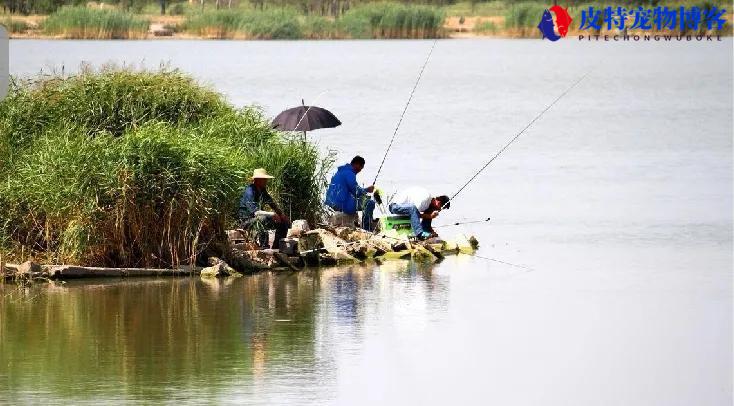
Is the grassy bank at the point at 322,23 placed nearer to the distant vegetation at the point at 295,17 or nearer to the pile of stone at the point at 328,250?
the distant vegetation at the point at 295,17

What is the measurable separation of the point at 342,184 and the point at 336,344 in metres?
4.23

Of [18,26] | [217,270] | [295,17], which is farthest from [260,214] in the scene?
[295,17]

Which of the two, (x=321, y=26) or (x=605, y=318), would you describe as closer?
(x=605, y=318)

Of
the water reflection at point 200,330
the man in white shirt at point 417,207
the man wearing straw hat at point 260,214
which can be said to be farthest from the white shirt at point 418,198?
the man wearing straw hat at point 260,214

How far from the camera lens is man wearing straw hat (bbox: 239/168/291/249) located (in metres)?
16.3

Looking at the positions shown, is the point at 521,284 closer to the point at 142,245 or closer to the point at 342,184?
the point at 342,184

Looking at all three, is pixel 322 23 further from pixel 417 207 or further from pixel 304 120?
pixel 417 207

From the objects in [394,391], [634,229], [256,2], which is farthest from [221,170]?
[256,2]

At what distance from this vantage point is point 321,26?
66812 millimetres

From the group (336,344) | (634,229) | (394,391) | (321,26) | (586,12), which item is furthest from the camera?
(321,26)

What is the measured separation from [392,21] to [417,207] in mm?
46337

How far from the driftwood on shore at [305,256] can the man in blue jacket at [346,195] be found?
0.15 meters

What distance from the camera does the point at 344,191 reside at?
56.9 feet

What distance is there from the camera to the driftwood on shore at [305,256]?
15.7m
